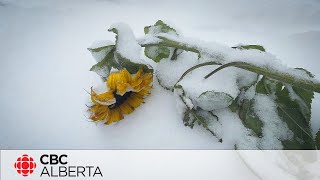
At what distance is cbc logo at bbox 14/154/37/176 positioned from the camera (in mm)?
568

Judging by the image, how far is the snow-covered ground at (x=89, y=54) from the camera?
2.04 feet

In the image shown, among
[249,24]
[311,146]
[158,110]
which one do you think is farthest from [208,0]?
[311,146]

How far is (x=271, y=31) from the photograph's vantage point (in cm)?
85

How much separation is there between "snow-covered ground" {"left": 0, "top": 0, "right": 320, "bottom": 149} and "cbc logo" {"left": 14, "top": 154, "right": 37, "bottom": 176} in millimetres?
36

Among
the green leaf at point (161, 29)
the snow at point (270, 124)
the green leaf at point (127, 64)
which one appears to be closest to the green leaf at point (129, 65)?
the green leaf at point (127, 64)

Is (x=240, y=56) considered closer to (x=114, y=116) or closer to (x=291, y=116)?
(x=291, y=116)

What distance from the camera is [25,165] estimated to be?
1.90ft

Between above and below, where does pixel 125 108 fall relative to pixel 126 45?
below

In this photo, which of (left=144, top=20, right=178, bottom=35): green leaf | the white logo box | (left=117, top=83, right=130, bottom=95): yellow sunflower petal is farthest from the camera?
(left=144, top=20, right=178, bottom=35): green leaf

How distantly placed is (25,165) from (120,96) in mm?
211

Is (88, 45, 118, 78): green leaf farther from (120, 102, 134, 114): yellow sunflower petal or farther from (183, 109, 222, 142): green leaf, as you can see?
(183, 109, 222, 142): green leaf

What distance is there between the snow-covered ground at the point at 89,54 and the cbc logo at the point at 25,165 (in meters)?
0.04

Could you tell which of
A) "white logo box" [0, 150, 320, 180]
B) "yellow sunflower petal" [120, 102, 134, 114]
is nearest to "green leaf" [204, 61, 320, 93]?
"white logo box" [0, 150, 320, 180]

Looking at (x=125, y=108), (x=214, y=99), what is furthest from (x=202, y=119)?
(x=125, y=108)
